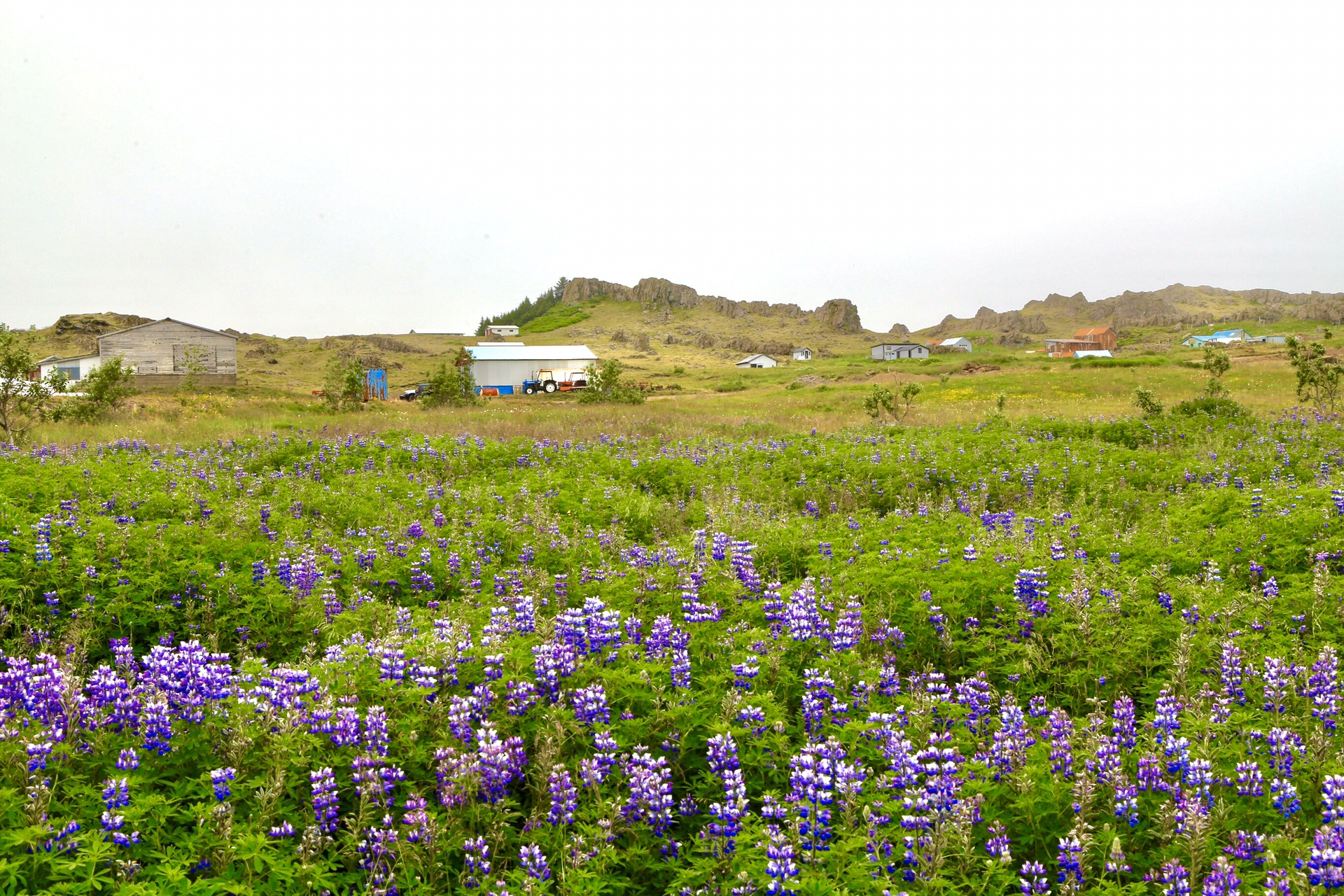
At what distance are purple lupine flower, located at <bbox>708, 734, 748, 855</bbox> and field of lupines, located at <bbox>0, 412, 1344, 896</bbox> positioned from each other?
0.08ft

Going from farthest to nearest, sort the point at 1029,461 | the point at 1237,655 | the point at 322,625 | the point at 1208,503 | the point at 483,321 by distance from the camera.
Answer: the point at 483,321, the point at 1029,461, the point at 1208,503, the point at 322,625, the point at 1237,655

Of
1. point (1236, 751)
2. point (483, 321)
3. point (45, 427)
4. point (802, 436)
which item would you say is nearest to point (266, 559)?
point (1236, 751)

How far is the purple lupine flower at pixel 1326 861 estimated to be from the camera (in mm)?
2822

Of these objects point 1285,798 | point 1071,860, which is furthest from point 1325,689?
point 1071,860

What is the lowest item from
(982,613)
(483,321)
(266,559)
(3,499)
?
(982,613)

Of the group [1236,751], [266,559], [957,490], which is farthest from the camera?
[957,490]

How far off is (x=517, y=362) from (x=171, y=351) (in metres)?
29.8

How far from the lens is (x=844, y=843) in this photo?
3170mm

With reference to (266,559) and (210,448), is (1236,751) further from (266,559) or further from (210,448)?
(210,448)

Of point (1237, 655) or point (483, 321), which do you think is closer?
point (1237, 655)

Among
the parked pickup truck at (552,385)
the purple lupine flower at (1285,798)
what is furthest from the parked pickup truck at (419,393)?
the purple lupine flower at (1285,798)

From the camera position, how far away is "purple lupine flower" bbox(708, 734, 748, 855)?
3373mm

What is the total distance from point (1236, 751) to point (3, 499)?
36.3ft

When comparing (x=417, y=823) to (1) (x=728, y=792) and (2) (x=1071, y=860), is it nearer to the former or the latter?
(1) (x=728, y=792)
